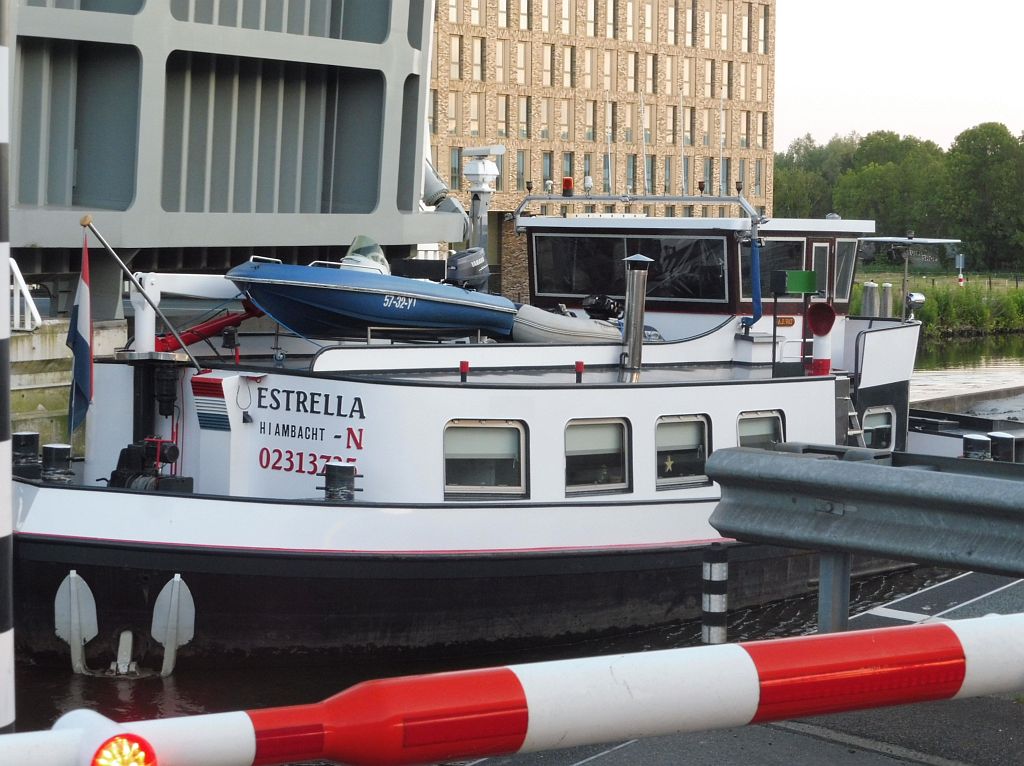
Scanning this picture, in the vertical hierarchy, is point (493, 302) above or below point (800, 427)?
above

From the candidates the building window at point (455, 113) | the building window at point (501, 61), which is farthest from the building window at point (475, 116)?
the building window at point (501, 61)

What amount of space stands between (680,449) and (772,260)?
8.07 feet

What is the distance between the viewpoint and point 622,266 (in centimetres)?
1320

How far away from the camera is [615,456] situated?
10.8m

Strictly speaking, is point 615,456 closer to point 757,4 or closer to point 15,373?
point 15,373

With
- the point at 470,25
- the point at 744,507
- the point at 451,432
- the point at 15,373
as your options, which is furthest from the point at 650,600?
the point at 470,25

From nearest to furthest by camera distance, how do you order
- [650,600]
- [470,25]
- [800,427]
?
[650,600]
[800,427]
[470,25]

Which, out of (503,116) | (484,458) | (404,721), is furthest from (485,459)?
(503,116)

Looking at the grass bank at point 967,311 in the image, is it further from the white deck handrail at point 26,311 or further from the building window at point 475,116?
the white deck handrail at point 26,311

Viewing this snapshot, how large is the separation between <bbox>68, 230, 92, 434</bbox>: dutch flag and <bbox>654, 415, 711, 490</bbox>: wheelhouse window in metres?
4.09

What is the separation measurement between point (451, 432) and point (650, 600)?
203cm

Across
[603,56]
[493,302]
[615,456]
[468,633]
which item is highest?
[603,56]

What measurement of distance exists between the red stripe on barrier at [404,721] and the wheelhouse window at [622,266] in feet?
31.0

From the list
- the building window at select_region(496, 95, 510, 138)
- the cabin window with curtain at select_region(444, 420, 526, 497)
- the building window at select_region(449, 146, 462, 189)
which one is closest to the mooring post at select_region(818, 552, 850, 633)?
the cabin window with curtain at select_region(444, 420, 526, 497)
